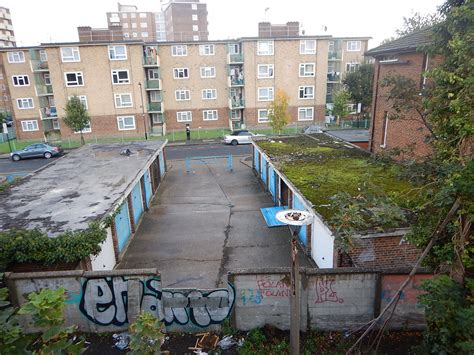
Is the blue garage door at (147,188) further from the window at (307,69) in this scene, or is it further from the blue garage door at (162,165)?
the window at (307,69)

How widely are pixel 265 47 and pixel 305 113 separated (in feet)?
31.6

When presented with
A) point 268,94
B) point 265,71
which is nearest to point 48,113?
point 265,71

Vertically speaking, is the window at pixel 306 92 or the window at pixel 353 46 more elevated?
the window at pixel 353 46

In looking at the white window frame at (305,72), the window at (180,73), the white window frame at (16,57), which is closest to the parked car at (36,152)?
the white window frame at (16,57)

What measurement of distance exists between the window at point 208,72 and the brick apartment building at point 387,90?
27052mm

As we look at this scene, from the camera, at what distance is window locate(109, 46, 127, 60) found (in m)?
37.9

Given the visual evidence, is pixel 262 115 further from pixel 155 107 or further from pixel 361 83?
pixel 155 107

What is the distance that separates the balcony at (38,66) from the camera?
38719mm

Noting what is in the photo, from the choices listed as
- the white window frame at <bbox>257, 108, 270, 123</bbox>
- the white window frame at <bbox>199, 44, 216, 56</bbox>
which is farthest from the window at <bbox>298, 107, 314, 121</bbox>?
the white window frame at <bbox>199, 44, 216, 56</bbox>

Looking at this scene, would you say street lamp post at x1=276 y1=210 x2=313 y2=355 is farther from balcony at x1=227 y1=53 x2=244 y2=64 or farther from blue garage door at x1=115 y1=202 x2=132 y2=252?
balcony at x1=227 y1=53 x2=244 y2=64

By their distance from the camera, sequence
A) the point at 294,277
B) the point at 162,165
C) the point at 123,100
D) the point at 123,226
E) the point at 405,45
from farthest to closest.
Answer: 1. the point at 123,100
2. the point at 162,165
3. the point at 405,45
4. the point at 123,226
5. the point at 294,277

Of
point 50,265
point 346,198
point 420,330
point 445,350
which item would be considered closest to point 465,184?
point 346,198

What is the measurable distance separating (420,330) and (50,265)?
10.1m

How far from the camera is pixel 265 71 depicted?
134 ft
